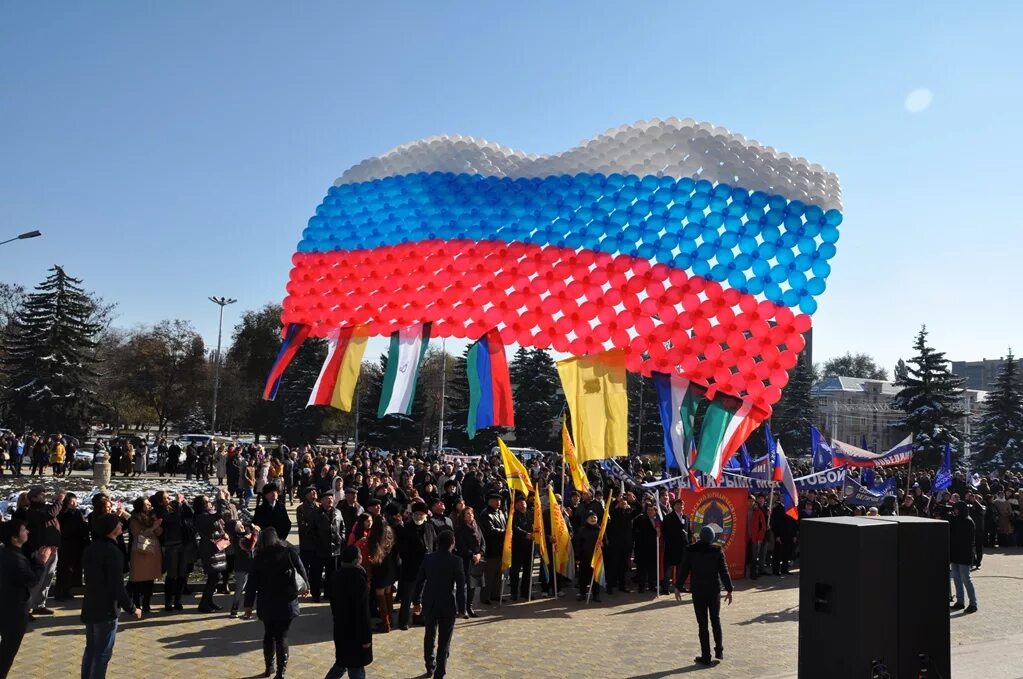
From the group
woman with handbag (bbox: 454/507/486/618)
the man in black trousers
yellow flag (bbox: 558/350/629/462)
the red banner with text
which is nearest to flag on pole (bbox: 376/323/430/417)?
yellow flag (bbox: 558/350/629/462)

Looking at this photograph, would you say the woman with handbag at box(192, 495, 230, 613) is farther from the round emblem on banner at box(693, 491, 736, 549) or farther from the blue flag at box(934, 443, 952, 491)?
the blue flag at box(934, 443, 952, 491)

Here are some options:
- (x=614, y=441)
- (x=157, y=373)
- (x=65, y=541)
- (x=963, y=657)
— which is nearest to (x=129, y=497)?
(x=65, y=541)

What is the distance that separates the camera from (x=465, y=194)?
14031 millimetres

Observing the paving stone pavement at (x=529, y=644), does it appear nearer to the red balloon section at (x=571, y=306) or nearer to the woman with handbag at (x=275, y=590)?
the woman with handbag at (x=275, y=590)

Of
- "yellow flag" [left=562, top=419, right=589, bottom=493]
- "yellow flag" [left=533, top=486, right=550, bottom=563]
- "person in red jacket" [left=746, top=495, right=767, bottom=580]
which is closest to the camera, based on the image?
"yellow flag" [left=533, top=486, right=550, bottom=563]

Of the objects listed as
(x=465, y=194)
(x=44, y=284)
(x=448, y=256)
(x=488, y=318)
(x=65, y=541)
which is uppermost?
(x=44, y=284)

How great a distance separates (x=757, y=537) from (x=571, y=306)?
5.45 meters

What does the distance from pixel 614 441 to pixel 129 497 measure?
1274 centimetres

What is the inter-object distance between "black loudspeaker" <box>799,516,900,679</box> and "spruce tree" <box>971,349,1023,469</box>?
51.4 metres

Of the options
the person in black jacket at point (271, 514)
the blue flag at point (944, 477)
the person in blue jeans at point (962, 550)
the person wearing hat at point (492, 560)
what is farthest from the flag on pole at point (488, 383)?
the blue flag at point (944, 477)

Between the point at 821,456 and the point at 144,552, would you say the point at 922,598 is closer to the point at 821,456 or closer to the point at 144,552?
the point at 144,552

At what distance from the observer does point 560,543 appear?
41.4 ft

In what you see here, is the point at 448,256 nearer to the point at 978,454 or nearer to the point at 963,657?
the point at 963,657

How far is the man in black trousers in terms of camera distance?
7855mm
